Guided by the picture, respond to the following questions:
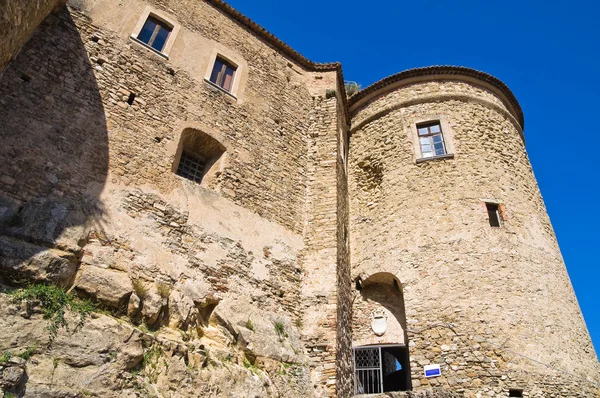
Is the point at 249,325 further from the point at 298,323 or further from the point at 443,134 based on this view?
the point at 443,134

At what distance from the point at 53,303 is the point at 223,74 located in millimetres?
6955

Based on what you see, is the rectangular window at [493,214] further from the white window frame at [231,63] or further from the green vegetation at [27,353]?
the green vegetation at [27,353]

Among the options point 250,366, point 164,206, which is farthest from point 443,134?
point 250,366

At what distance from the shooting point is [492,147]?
38.8 feet

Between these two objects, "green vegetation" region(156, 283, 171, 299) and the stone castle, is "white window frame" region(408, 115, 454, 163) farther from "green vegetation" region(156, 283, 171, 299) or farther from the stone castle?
"green vegetation" region(156, 283, 171, 299)

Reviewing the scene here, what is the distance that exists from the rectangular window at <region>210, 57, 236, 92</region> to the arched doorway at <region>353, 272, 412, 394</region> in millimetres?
5766

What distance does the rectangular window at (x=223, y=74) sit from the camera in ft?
35.5

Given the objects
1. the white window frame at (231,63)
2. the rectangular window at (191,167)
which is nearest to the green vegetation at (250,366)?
the rectangular window at (191,167)

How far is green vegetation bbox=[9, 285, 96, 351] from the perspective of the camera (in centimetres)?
568

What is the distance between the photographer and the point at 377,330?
10.1 m

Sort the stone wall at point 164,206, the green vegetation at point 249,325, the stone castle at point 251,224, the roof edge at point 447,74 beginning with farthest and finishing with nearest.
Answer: the roof edge at point 447,74 < the green vegetation at point 249,325 < the stone wall at point 164,206 < the stone castle at point 251,224

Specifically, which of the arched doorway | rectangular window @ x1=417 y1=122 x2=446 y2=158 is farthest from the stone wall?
rectangular window @ x1=417 y1=122 x2=446 y2=158

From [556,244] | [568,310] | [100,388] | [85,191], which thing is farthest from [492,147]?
[100,388]

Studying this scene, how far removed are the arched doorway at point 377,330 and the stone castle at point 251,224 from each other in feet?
0.15
